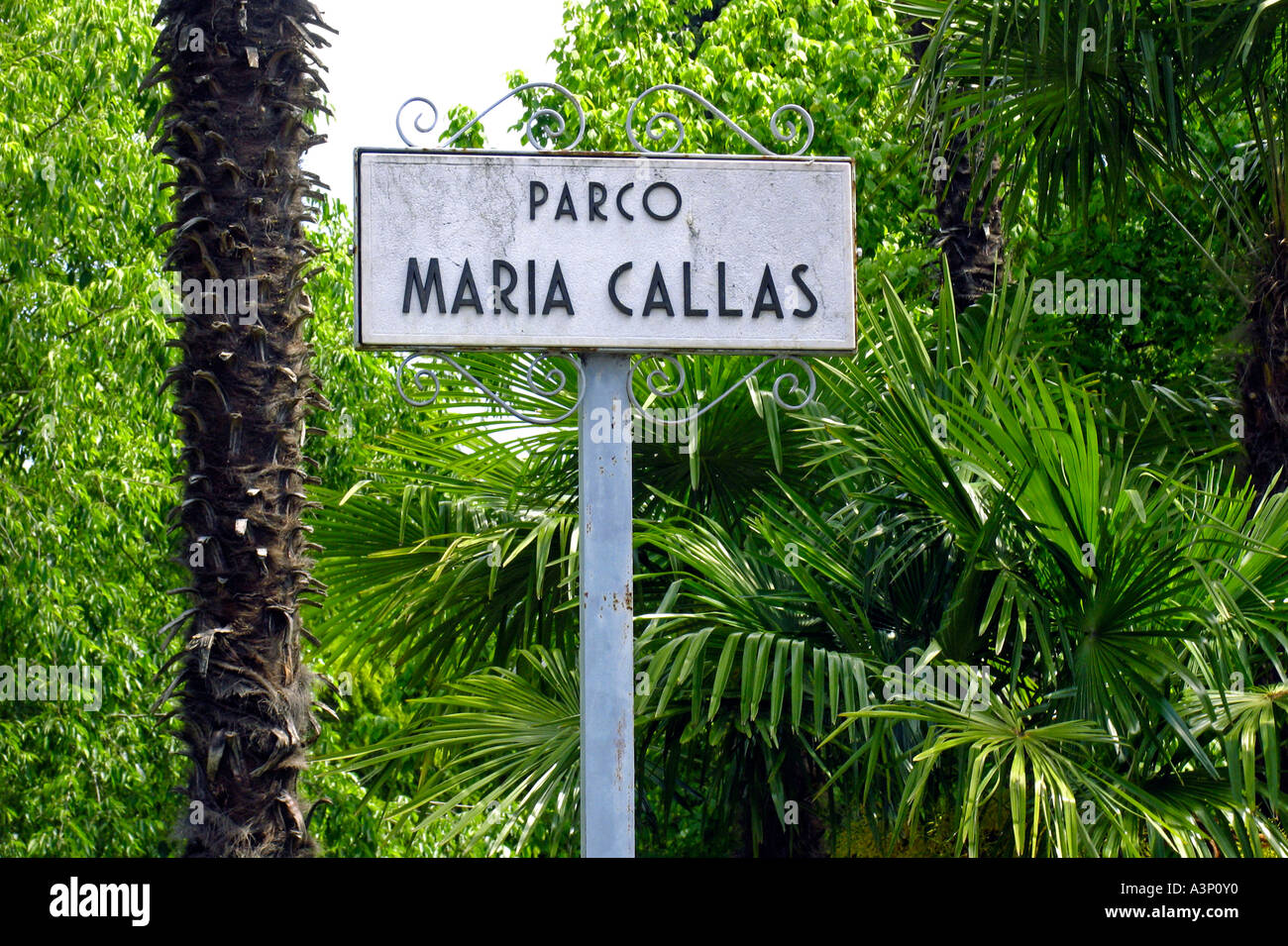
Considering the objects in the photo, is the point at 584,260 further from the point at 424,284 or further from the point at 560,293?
the point at 424,284

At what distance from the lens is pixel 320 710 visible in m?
5.57

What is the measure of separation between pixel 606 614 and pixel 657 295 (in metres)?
0.75

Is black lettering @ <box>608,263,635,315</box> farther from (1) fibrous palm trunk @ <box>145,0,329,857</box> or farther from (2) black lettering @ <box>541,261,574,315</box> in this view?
(1) fibrous palm trunk @ <box>145,0,329,857</box>

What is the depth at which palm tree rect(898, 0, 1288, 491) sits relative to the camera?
6012mm

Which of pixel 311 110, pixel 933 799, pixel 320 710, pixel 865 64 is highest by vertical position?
pixel 865 64

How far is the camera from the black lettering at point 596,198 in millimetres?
3508

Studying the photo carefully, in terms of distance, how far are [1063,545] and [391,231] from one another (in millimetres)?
2545

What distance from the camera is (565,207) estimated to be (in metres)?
3.51

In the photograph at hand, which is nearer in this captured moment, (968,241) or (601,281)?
(601,281)

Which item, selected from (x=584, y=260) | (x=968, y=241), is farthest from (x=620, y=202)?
(x=968, y=241)

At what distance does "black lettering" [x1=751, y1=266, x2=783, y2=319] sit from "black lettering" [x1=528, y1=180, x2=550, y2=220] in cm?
55

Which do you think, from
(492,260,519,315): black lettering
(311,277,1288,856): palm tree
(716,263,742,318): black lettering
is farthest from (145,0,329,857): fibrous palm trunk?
(716,263,742,318): black lettering

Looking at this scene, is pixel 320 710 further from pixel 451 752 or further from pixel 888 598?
pixel 888 598
